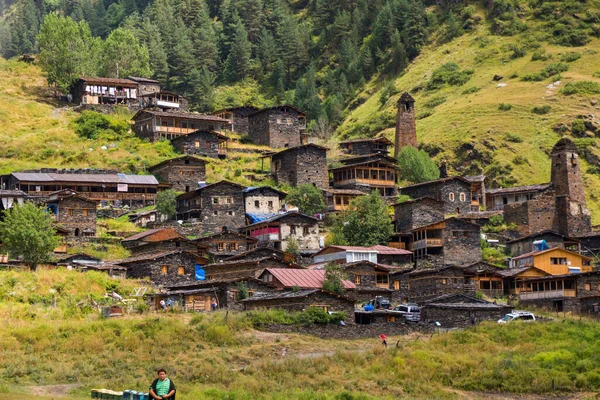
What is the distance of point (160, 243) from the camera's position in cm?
8106

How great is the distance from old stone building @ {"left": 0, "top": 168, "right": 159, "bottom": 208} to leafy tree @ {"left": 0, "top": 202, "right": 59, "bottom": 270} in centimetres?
1652

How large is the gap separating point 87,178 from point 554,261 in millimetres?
41433

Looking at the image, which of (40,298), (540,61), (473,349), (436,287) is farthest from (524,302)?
(540,61)

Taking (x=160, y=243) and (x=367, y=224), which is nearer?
(x=160, y=243)

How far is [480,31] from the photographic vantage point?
15988 cm

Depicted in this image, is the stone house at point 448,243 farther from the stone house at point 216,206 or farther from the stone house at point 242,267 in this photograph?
the stone house at point 216,206

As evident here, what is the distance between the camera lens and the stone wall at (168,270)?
75688mm

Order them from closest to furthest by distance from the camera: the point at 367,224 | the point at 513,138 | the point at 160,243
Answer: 1. the point at 160,243
2. the point at 367,224
3. the point at 513,138

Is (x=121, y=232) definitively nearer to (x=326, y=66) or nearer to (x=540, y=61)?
(x=540, y=61)

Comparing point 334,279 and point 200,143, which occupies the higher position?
point 200,143

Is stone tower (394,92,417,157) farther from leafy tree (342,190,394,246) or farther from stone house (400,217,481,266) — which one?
stone house (400,217,481,266)

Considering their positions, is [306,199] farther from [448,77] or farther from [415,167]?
[448,77]

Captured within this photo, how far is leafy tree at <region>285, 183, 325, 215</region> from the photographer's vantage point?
95.4 meters

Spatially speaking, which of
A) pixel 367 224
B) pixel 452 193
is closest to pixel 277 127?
pixel 452 193
